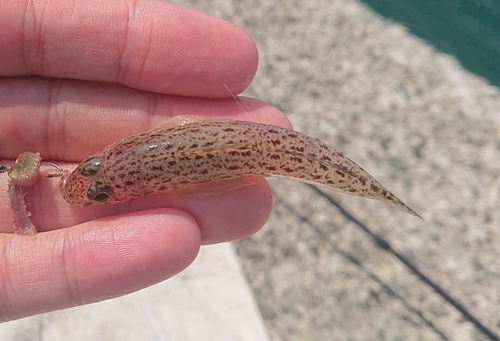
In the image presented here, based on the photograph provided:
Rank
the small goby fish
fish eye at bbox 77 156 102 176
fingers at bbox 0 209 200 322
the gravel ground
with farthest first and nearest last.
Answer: the gravel ground
fish eye at bbox 77 156 102 176
the small goby fish
fingers at bbox 0 209 200 322

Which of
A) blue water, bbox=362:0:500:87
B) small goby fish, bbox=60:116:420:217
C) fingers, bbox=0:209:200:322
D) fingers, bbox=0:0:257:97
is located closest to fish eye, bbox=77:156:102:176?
small goby fish, bbox=60:116:420:217

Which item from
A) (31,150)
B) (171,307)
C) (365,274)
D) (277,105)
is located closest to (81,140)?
(31,150)

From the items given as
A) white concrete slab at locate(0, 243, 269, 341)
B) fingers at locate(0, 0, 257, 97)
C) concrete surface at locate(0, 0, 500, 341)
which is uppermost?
fingers at locate(0, 0, 257, 97)

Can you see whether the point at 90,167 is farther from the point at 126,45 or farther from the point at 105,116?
the point at 126,45

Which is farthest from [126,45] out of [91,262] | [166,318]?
[166,318]

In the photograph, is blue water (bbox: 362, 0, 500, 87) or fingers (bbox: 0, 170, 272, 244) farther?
blue water (bbox: 362, 0, 500, 87)

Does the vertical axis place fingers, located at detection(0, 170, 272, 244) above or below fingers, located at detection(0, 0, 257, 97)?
below

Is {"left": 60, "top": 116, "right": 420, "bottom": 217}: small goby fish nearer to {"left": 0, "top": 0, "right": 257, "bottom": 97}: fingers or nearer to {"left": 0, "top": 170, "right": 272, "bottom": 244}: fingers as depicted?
{"left": 0, "top": 170, "right": 272, "bottom": 244}: fingers

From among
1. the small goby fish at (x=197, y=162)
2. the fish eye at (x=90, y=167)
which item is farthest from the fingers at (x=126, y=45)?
the fish eye at (x=90, y=167)

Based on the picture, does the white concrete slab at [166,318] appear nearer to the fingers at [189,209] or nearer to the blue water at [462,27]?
the fingers at [189,209]

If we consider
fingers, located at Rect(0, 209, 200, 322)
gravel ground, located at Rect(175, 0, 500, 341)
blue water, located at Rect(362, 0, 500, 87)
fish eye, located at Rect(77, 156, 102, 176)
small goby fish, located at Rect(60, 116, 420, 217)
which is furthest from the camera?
blue water, located at Rect(362, 0, 500, 87)

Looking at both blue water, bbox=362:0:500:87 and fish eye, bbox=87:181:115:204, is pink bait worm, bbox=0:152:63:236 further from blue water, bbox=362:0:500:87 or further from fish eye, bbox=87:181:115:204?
blue water, bbox=362:0:500:87
